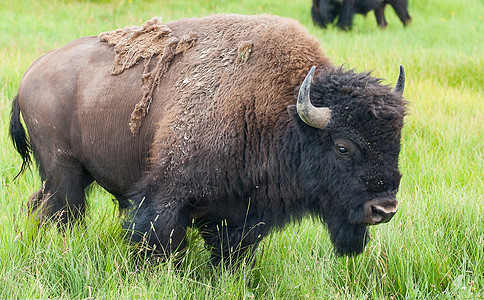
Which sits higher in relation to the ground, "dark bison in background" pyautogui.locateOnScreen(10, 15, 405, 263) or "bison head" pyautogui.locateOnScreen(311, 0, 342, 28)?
"dark bison in background" pyautogui.locateOnScreen(10, 15, 405, 263)

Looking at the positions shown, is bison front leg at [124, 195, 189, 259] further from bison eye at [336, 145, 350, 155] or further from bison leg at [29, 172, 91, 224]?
bison eye at [336, 145, 350, 155]

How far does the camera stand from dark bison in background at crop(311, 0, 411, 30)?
13070 millimetres

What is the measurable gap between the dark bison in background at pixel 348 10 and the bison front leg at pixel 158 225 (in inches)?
416

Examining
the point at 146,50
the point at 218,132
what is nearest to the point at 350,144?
the point at 218,132

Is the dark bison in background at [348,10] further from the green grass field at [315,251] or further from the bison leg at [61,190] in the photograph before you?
the bison leg at [61,190]

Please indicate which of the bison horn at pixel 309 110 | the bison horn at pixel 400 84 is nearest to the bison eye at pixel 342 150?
the bison horn at pixel 309 110

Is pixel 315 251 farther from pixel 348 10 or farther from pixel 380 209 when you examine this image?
pixel 348 10

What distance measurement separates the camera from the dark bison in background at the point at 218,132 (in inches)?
113

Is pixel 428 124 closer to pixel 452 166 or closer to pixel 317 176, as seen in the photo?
pixel 452 166

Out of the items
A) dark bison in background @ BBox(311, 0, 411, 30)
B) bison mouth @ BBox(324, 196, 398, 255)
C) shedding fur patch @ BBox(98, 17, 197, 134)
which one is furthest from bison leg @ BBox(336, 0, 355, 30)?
bison mouth @ BBox(324, 196, 398, 255)

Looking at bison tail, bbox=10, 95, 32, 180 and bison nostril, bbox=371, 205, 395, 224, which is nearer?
bison nostril, bbox=371, 205, 395, 224

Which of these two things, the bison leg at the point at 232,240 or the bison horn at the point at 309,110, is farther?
the bison leg at the point at 232,240

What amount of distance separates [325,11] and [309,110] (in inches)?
437

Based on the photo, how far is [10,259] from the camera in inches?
114
